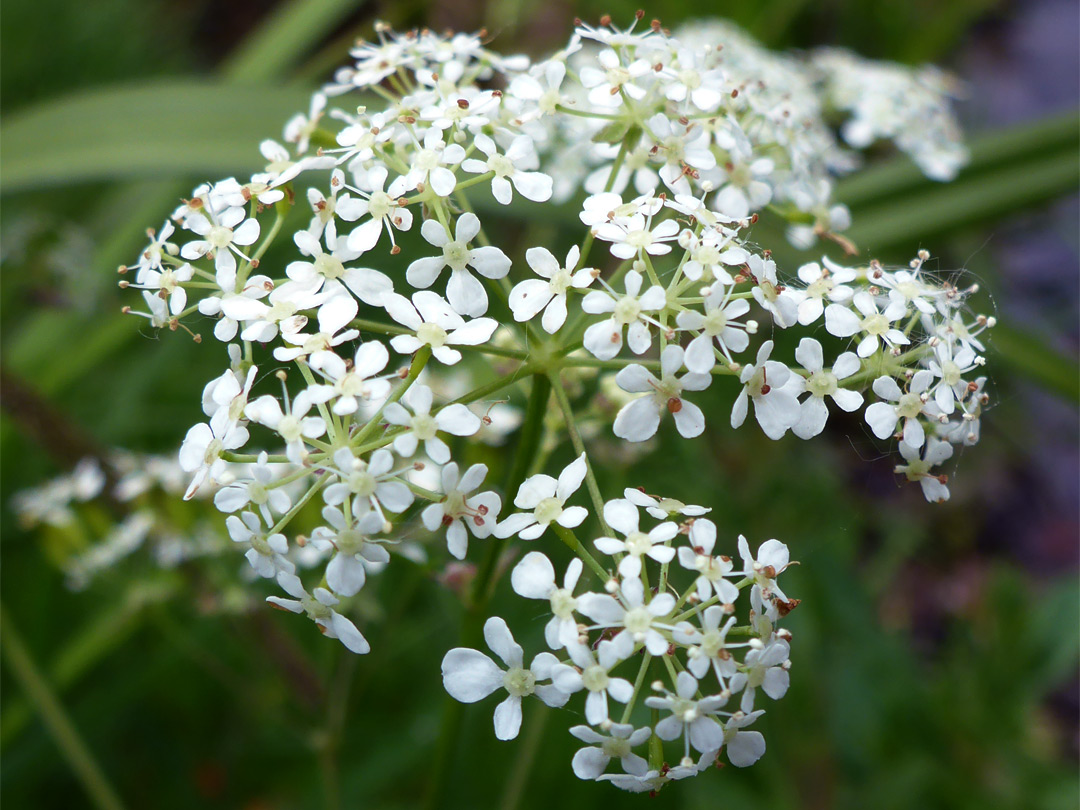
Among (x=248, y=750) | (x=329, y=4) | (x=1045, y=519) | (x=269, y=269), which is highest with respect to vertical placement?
(x=329, y=4)

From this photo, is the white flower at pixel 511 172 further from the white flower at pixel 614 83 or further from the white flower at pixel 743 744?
the white flower at pixel 743 744

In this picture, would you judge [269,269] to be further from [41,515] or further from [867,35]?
[867,35]

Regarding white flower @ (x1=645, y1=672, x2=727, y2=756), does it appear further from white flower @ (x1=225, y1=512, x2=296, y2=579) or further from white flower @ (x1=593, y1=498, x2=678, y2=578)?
white flower @ (x1=225, y1=512, x2=296, y2=579)

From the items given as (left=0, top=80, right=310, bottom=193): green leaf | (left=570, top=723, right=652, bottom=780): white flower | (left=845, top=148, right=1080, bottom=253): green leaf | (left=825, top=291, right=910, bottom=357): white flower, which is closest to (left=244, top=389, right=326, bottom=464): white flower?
(left=570, top=723, right=652, bottom=780): white flower

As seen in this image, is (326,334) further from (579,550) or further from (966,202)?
(966,202)

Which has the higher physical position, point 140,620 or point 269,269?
point 269,269

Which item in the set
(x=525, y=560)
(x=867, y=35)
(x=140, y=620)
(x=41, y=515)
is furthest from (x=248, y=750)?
(x=867, y=35)
